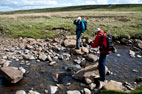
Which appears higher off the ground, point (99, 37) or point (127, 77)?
point (99, 37)

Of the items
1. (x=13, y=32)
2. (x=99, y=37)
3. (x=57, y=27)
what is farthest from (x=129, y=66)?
(x=13, y=32)

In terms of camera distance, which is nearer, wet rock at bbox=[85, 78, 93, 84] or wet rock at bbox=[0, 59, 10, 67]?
wet rock at bbox=[85, 78, 93, 84]

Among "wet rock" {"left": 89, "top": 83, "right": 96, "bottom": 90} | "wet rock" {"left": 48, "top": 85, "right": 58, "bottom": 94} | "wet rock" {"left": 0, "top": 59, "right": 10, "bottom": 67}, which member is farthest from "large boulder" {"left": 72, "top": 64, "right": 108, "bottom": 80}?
"wet rock" {"left": 0, "top": 59, "right": 10, "bottom": 67}

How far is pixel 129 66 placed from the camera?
11148 mm

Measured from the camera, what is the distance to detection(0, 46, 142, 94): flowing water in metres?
7.97

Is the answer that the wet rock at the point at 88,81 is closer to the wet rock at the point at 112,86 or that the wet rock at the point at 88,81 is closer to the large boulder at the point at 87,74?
the large boulder at the point at 87,74

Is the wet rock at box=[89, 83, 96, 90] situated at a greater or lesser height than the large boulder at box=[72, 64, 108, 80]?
lesser

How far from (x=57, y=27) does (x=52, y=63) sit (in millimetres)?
12370

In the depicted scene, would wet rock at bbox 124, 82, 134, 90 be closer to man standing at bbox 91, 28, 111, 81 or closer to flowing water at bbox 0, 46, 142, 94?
flowing water at bbox 0, 46, 142, 94

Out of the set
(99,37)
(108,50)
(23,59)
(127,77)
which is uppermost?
(99,37)

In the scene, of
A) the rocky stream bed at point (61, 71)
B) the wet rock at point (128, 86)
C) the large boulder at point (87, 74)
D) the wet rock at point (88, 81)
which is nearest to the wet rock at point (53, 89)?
the rocky stream bed at point (61, 71)

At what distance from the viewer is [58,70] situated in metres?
10.2

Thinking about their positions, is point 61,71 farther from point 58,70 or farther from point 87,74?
point 87,74

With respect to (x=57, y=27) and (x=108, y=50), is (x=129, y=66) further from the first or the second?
(x=57, y=27)
